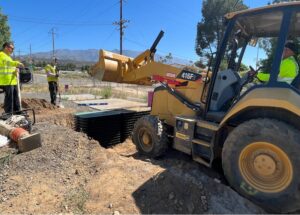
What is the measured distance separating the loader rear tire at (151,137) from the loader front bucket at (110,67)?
4.78 feet

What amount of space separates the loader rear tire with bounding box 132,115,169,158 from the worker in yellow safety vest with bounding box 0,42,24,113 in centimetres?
302

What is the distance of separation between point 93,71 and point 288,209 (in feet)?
16.5

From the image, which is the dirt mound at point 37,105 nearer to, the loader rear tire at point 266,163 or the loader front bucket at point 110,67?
the loader front bucket at point 110,67

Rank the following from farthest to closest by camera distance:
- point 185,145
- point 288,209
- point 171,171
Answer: point 185,145, point 171,171, point 288,209

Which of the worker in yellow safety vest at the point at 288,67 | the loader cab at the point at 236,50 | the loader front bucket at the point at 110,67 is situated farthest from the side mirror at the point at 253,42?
the loader front bucket at the point at 110,67

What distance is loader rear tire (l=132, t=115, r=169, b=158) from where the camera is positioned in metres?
5.29

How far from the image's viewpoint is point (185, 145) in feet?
14.9

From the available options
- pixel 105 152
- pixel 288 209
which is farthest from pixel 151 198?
pixel 105 152

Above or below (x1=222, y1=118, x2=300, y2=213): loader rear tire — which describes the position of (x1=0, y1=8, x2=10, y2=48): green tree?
above

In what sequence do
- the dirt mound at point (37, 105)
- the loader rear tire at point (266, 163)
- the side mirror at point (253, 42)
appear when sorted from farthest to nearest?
1. the dirt mound at point (37, 105)
2. the side mirror at point (253, 42)
3. the loader rear tire at point (266, 163)

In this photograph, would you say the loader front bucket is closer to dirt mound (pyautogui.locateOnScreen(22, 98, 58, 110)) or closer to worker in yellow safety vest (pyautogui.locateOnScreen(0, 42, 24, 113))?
worker in yellow safety vest (pyautogui.locateOnScreen(0, 42, 24, 113))

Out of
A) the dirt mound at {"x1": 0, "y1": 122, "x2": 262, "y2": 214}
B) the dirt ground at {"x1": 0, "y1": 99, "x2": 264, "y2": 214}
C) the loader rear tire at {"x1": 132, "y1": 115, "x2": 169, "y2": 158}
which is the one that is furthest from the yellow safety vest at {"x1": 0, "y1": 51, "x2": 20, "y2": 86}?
the loader rear tire at {"x1": 132, "y1": 115, "x2": 169, "y2": 158}

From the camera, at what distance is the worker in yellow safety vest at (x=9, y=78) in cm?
630

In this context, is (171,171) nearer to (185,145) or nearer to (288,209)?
(185,145)
